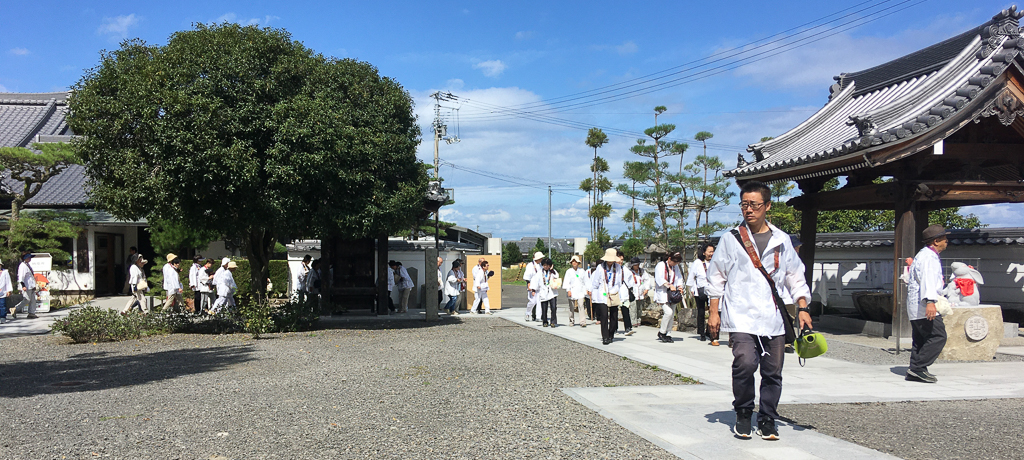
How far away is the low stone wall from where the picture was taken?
924 cm

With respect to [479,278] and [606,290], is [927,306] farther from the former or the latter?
[479,278]

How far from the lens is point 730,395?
266 inches

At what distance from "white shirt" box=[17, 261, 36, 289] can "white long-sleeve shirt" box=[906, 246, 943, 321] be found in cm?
1858

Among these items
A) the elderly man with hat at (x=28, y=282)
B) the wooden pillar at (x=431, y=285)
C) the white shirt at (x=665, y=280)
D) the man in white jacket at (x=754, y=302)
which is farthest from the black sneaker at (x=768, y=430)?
the elderly man with hat at (x=28, y=282)

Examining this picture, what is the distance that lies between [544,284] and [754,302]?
34.1 feet

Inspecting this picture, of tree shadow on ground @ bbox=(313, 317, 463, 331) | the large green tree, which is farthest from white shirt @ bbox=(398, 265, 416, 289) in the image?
the large green tree

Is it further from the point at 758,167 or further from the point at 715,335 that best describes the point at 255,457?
the point at 758,167

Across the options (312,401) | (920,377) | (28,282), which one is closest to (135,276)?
(28,282)

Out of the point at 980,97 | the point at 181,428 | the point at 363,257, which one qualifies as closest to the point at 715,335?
the point at 181,428

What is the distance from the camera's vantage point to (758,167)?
524 inches

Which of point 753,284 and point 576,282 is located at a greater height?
point 753,284

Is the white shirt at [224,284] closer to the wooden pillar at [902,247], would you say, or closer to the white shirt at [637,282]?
the white shirt at [637,282]

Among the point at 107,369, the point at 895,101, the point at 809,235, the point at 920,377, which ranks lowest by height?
the point at 107,369

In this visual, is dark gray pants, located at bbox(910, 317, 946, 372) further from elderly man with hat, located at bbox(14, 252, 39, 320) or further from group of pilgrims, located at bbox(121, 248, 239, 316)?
elderly man with hat, located at bbox(14, 252, 39, 320)
